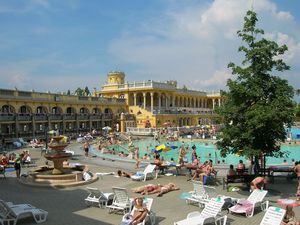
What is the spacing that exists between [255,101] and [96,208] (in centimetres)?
670

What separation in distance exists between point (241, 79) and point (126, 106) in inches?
2079

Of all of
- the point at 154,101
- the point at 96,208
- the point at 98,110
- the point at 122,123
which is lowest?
the point at 96,208

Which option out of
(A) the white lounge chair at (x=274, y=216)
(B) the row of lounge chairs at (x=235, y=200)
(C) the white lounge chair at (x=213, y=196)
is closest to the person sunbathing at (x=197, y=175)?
(B) the row of lounge chairs at (x=235, y=200)

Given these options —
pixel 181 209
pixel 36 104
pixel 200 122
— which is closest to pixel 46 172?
pixel 181 209

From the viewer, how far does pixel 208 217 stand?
28.6 feet

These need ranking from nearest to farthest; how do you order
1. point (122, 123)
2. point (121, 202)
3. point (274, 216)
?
point (274, 216) < point (121, 202) < point (122, 123)

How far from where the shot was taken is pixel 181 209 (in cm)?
1067

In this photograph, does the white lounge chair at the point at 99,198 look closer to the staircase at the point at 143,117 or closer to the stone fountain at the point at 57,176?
the stone fountain at the point at 57,176

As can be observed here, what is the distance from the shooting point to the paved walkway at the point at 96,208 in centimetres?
964

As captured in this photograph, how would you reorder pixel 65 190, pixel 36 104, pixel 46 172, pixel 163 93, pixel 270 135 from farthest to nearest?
pixel 163 93 → pixel 36 104 → pixel 46 172 → pixel 65 190 → pixel 270 135

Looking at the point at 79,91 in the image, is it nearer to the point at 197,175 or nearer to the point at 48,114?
the point at 48,114

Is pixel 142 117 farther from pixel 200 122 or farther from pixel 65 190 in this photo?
pixel 65 190

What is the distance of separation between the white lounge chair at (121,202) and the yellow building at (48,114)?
29.3 m

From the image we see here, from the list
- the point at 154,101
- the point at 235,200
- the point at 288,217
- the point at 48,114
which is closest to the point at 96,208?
the point at 235,200
